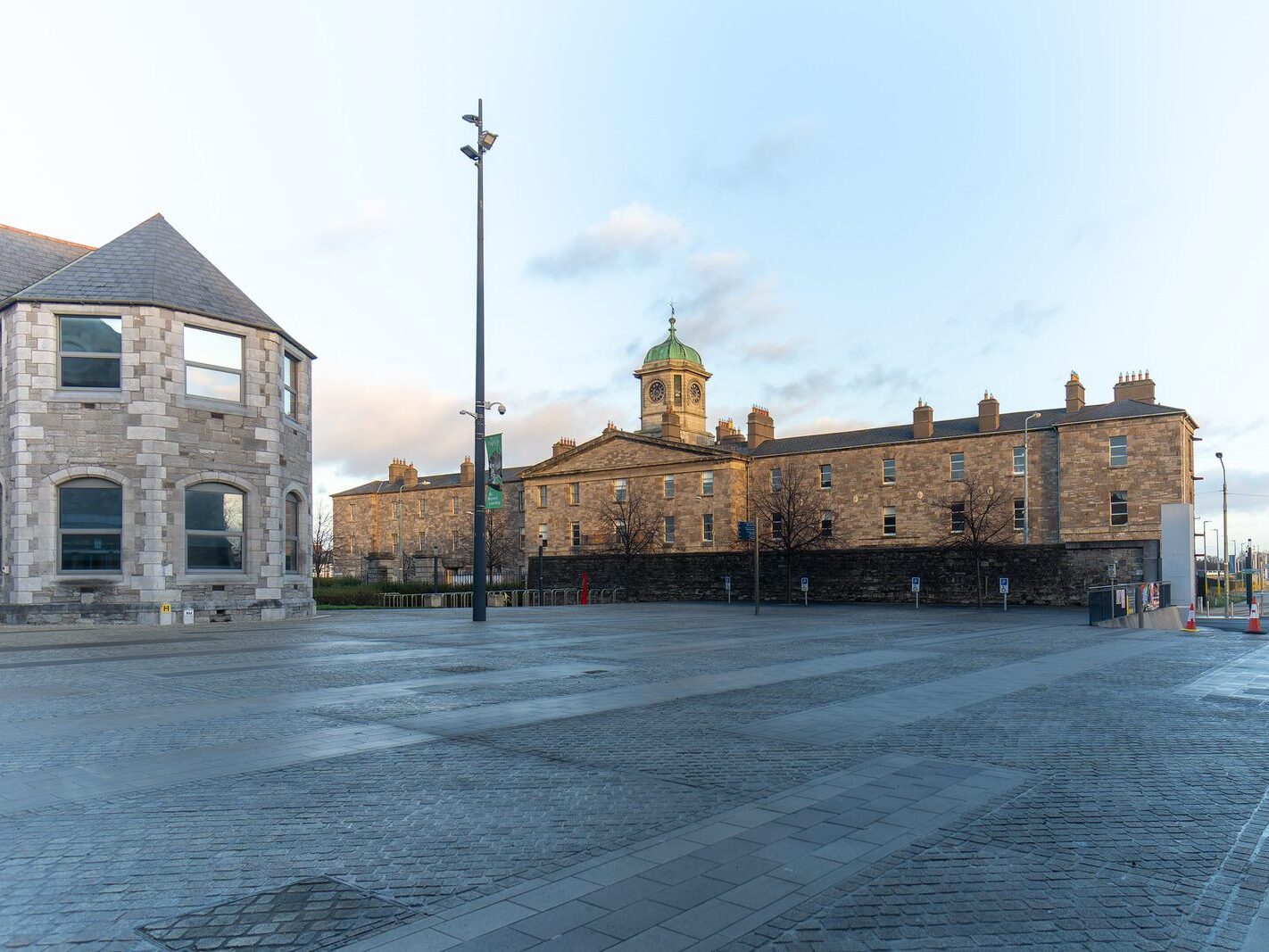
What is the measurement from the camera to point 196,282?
83.1ft

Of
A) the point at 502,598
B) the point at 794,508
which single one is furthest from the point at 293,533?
the point at 794,508

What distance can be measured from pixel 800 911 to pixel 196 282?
83.8 feet

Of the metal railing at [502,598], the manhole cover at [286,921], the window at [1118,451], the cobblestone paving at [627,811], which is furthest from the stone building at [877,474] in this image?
the manhole cover at [286,921]

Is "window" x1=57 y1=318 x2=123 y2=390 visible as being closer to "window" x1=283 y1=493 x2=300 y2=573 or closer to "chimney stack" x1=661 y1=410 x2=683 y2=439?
"window" x1=283 y1=493 x2=300 y2=573

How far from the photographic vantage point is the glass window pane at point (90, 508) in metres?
23.1

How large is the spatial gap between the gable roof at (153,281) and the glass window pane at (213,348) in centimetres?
50

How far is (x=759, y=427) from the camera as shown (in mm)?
71250

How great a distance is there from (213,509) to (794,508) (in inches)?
1592

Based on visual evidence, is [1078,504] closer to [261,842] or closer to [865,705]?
[865,705]

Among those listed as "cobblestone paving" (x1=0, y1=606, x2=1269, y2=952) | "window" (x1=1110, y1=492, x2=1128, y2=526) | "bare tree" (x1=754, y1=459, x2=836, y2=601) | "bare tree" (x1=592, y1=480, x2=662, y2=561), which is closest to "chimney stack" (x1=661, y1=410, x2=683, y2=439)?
"bare tree" (x1=592, y1=480, x2=662, y2=561)

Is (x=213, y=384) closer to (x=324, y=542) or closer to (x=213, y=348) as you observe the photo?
(x=213, y=348)

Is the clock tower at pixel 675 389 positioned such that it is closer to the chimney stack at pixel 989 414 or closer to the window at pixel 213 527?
the chimney stack at pixel 989 414

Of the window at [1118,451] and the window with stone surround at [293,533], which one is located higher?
the window at [1118,451]

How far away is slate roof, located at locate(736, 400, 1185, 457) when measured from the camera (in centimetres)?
5281
